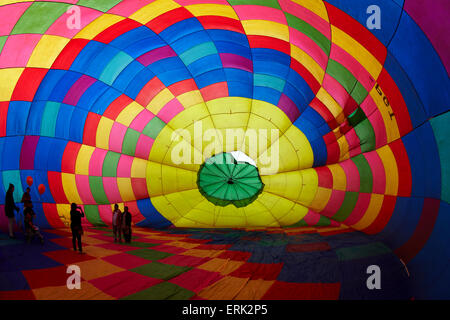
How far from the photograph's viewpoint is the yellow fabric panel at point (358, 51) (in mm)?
3994

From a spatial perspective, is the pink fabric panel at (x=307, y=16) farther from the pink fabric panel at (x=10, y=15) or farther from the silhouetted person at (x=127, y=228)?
the silhouetted person at (x=127, y=228)

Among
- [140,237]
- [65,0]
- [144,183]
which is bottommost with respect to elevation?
[140,237]

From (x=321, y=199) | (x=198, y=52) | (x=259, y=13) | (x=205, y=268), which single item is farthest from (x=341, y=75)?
(x=205, y=268)

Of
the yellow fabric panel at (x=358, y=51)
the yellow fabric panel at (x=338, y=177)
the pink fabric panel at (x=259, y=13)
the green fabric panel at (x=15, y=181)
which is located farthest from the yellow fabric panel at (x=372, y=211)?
the green fabric panel at (x=15, y=181)

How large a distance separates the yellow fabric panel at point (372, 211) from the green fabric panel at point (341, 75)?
81.3 inches

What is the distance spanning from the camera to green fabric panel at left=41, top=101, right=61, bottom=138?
21.8 ft

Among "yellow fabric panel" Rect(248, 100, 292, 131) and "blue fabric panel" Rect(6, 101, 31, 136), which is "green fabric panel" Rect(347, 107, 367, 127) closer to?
"yellow fabric panel" Rect(248, 100, 292, 131)

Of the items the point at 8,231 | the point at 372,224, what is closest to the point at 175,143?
the point at 8,231

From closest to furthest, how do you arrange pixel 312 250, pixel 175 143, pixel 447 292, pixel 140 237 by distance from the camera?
pixel 447 292, pixel 312 250, pixel 140 237, pixel 175 143

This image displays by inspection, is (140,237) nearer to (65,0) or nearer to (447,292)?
(65,0)

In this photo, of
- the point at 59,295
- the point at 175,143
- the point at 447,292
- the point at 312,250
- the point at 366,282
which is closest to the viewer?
the point at 447,292

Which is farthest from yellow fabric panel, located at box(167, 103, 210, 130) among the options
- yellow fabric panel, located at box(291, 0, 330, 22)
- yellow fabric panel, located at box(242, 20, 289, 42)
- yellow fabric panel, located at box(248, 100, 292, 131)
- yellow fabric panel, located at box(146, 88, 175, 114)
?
yellow fabric panel, located at box(291, 0, 330, 22)

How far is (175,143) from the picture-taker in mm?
8141

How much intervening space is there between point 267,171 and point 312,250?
3373 millimetres
